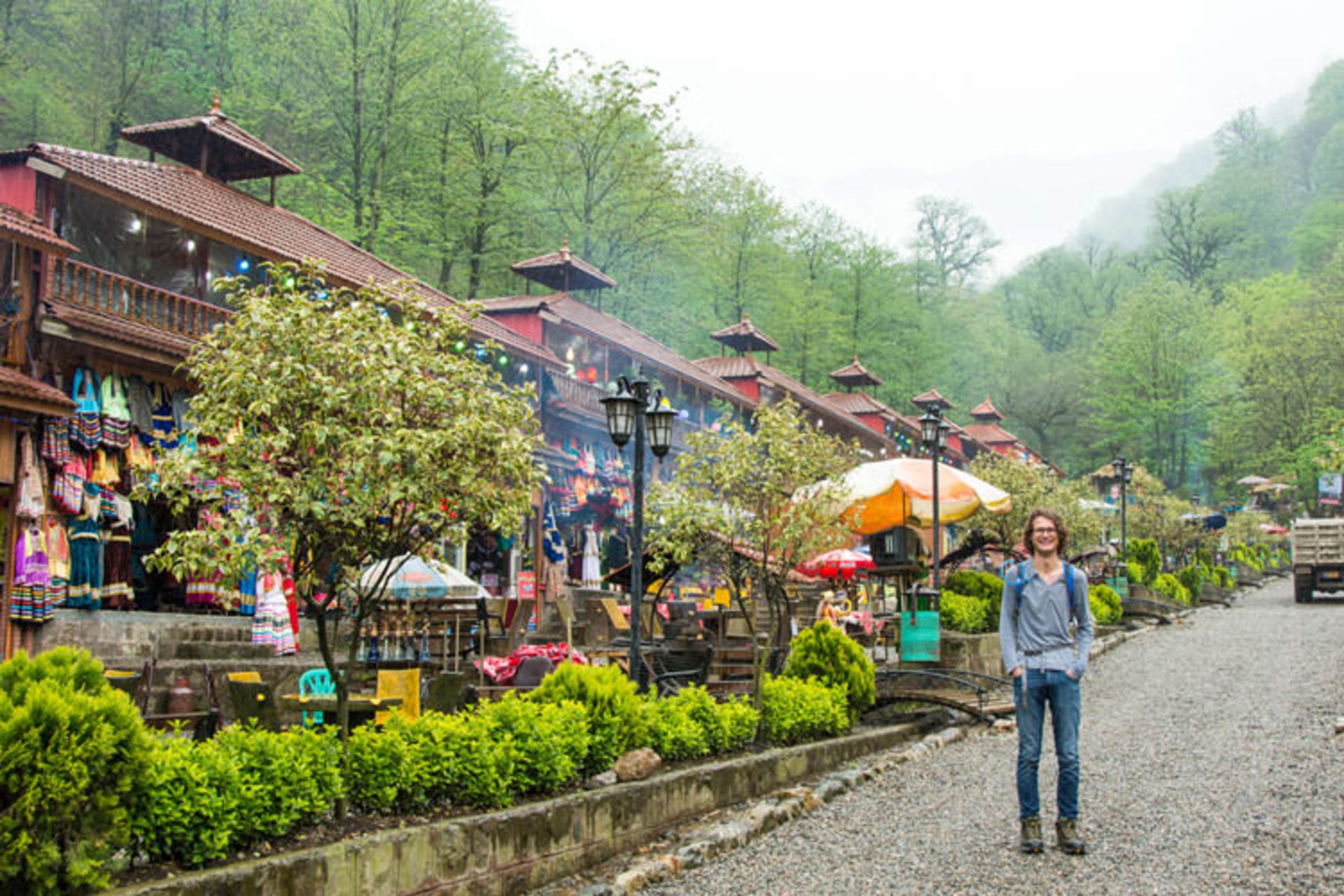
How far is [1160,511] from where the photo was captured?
38625mm

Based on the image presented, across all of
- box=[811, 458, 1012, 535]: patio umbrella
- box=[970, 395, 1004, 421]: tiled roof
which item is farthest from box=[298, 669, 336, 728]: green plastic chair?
box=[970, 395, 1004, 421]: tiled roof

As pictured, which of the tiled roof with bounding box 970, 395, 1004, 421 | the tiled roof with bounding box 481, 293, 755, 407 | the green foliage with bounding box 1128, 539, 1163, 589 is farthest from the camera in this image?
the tiled roof with bounding box 970, 395, 1004, 421

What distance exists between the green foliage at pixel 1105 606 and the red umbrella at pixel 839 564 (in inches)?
207

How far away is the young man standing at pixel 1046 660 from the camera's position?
6637mm

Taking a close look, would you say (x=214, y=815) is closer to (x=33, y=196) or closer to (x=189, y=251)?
(x=33, y=196)

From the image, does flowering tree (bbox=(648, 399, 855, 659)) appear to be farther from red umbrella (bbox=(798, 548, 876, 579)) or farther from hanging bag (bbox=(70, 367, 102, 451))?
red umbrella (bbox=(798, 548, 876, 579))

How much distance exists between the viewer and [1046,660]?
666cm

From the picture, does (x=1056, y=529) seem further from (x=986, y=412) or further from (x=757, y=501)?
(x=986, y=412)

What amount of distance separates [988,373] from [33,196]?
67.4 meters

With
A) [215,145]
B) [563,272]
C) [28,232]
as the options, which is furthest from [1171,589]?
[28,232]

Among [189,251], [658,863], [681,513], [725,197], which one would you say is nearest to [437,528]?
[658,863]

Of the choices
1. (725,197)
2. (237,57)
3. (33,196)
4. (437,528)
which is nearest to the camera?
(437,528)

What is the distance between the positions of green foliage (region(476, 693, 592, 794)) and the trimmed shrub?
2087 mm

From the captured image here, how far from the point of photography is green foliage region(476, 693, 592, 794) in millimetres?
7465
